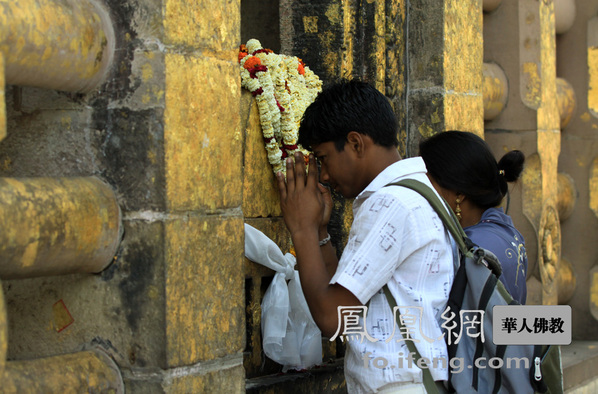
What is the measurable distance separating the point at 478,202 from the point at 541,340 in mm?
729

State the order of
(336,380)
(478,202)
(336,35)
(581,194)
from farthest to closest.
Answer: (581,194)
(336,35)
(336,380)
(478,202)

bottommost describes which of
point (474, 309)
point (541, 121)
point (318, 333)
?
point (318, 333)

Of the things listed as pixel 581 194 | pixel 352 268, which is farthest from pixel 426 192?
pixel 581 194

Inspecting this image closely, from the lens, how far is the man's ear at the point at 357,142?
2357 millimetres

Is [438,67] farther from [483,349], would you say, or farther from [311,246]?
[483,349]

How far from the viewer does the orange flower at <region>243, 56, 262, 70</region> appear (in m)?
3.15

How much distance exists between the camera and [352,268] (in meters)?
2.15

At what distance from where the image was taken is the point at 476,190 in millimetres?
2922

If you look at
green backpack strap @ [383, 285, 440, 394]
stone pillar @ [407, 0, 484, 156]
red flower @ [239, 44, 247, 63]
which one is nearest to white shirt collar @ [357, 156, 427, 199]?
green backpack strap @ [383, 285, 440, 394]

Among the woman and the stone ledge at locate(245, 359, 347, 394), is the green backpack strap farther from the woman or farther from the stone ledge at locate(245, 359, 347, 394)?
the stone ledge at locate(245, 359, 347, 394)

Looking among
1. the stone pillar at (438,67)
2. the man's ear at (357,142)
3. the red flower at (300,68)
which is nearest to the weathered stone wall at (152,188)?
the man's ear at (357,142)

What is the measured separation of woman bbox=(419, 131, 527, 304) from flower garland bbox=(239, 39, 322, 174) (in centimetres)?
54

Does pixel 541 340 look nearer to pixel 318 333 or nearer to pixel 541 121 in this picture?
pixel 318 333

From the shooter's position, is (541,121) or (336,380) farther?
(541,121)
